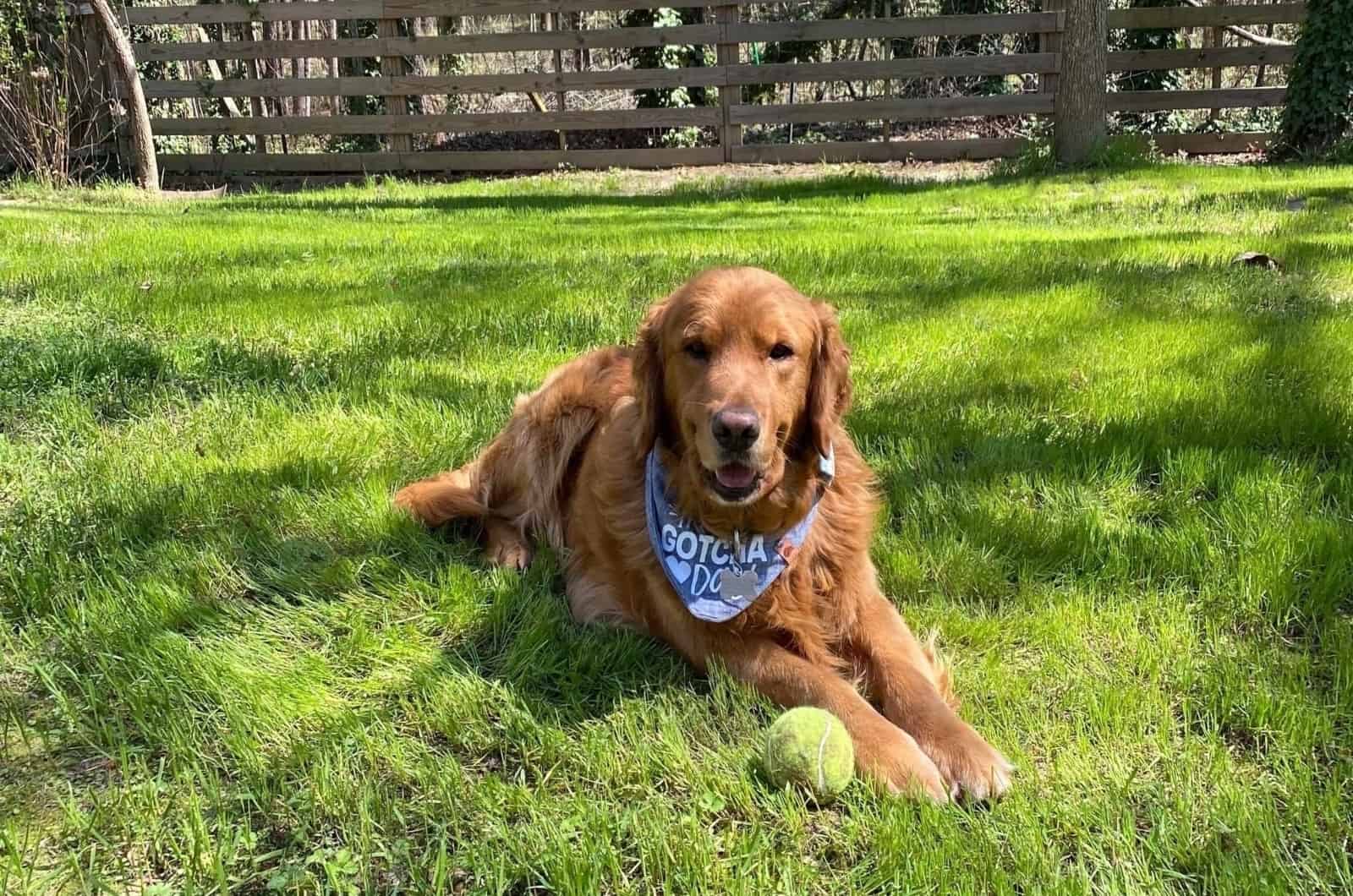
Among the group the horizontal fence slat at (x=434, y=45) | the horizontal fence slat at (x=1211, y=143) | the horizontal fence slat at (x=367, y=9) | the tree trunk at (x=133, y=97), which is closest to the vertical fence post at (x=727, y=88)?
the horizontal fence slat at (x=434, y=45)

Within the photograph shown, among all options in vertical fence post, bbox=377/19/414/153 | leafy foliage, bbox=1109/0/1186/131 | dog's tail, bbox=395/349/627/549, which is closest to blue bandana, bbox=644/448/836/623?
dog's tail, bbox=395/349/627/549

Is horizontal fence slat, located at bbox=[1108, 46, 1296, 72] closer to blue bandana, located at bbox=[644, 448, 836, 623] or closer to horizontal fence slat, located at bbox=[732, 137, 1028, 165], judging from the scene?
horizontal fence slat, located at bbox=[732, 137, 1028, 165]

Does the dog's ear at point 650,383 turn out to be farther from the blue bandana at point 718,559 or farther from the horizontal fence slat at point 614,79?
the horizontal fence slat at point 614,79

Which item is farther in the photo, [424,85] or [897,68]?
[424,85]

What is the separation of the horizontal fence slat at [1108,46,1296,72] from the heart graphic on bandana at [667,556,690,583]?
12984mm

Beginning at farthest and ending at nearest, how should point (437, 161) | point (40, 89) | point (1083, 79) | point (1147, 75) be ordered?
point (1147, 75), point (437, 161), point (40, 89), point (1083, 79)

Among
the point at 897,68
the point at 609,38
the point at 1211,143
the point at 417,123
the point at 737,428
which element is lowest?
the point at 737,428

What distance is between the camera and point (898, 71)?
41.6 ft

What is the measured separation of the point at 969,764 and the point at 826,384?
112 cm

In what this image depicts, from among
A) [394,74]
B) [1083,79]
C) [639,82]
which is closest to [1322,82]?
[1083,79]

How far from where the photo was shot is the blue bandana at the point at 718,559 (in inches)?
91.7

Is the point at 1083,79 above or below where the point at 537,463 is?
above

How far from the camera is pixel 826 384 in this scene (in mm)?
2578

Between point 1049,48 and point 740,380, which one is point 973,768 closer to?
point 740,380
